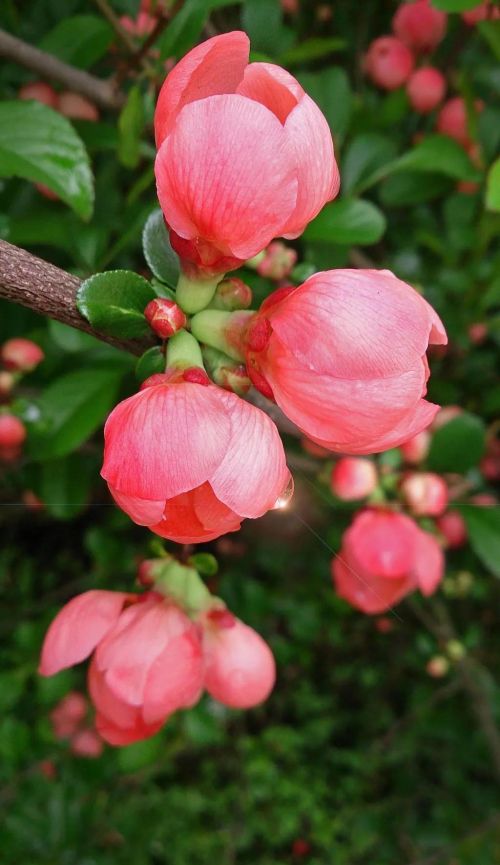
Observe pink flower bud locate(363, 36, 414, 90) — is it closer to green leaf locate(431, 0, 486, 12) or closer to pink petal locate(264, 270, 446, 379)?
green leaf locate(431, 0, 486, 12)

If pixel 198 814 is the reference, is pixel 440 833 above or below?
above

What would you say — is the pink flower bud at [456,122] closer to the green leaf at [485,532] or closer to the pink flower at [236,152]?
the green leaf at [485,532]

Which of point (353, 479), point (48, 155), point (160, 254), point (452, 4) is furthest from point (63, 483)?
point (452, 4)

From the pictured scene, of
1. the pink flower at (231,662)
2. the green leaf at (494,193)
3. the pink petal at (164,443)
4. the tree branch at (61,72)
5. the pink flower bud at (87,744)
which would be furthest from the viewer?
the pink flower bud at (87,744)

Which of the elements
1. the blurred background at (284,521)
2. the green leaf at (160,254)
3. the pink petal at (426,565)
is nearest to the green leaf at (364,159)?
the blurred background at (284,521)

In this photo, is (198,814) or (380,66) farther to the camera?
(198,814)

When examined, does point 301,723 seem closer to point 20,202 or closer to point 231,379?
point 20,202

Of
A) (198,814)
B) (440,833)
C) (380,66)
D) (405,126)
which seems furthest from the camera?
(198,814)

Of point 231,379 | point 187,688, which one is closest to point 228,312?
point 231,379
